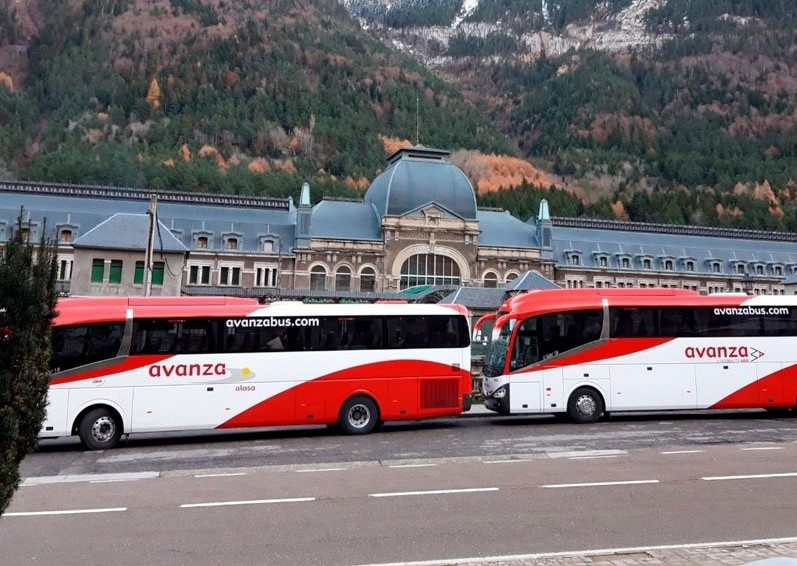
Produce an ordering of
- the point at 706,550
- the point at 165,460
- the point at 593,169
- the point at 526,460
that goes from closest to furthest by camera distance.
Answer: the point at 706,550, the point at 526,460, the point at 165,460, the point at 593,169

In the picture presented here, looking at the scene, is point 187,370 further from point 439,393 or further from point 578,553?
point 578,553

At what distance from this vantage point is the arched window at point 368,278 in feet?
220

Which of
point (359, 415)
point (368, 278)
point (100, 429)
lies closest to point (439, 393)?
point (359, 415)

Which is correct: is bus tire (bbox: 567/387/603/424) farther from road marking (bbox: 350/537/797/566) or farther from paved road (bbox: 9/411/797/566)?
road marking (bbox: 350/537/797/566)

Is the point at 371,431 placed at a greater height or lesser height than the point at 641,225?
lesser

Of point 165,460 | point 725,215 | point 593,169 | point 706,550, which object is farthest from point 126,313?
point 593,169

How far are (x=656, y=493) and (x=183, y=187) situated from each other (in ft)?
305

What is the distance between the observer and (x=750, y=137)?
168125mm

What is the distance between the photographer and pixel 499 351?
23391 mm

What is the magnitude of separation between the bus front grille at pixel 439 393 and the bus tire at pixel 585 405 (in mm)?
4005

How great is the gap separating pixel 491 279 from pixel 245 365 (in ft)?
169

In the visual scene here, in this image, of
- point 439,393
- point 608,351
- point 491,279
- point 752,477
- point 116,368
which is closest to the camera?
point 752,477

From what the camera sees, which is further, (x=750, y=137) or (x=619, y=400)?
(x=750, y=137)

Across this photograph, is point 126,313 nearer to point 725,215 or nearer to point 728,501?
point 728,501
